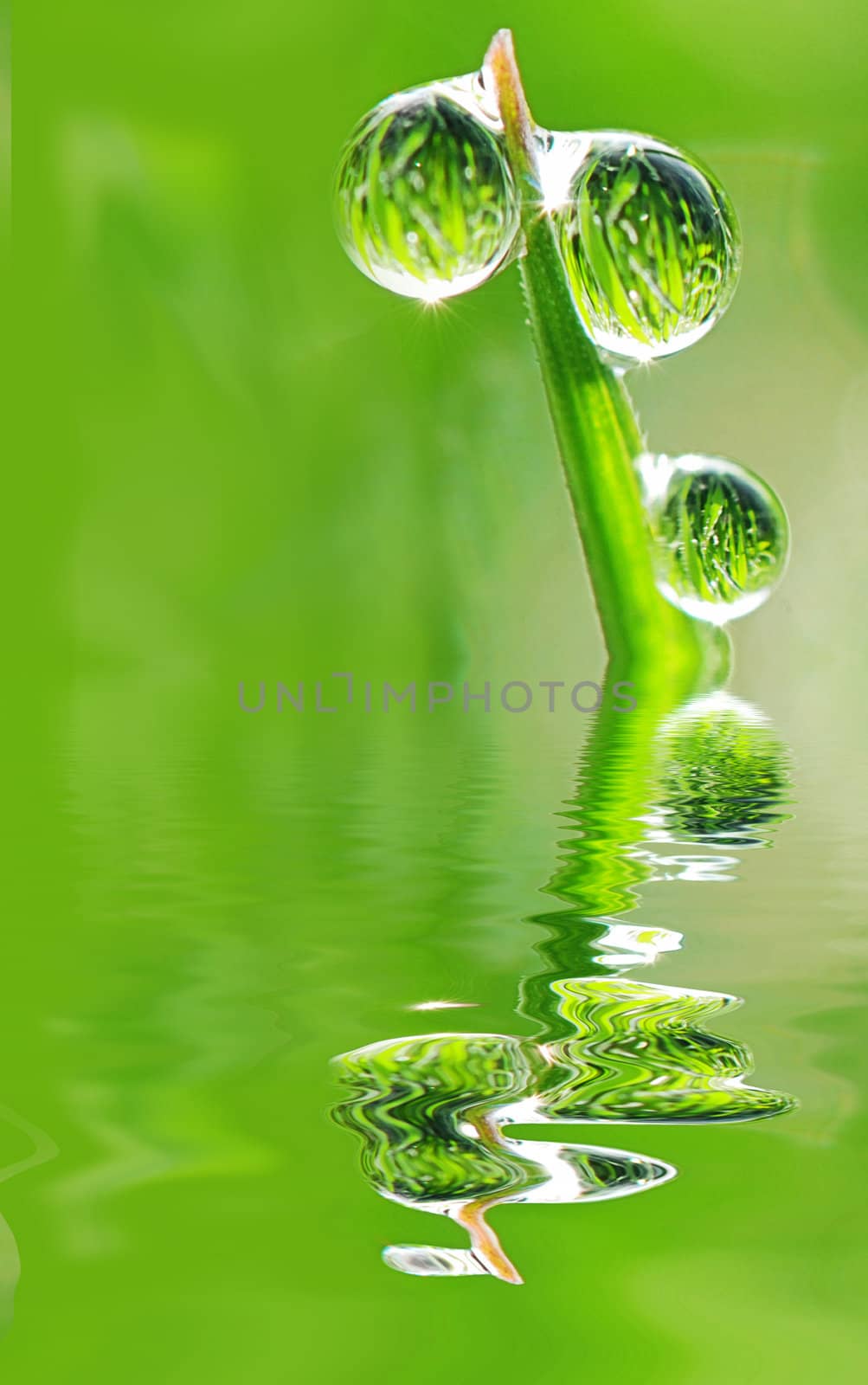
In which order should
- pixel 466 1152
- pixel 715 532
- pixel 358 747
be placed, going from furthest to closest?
pixel 358 747
pixel 715 532
pixel 466 1152

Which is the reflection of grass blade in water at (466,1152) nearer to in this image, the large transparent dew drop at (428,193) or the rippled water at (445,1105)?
the rippled water at (445,1105)

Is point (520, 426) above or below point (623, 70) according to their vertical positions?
below

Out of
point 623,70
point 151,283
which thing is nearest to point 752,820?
point 623,70

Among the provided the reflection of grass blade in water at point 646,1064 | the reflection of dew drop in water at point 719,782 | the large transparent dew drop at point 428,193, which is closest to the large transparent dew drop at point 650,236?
the large transparent dew drop at point 428,193

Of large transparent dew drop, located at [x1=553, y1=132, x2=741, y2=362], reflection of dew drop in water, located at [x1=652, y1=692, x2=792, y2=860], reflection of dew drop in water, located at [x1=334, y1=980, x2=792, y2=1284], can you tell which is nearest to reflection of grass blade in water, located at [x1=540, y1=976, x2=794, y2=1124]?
reflection of dew drop in water, located at [x1=334, y1=980, x2=792, y2=1284]

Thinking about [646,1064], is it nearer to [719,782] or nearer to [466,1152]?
[466,1152]

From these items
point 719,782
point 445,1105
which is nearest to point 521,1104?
point 445,1105

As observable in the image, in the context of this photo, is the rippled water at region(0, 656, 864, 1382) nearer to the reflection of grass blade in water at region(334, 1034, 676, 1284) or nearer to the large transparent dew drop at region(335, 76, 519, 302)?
the reflection of grass blade in water at region(334, 1034, 676, 1284)

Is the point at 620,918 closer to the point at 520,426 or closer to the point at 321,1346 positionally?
the point at 321,1346
